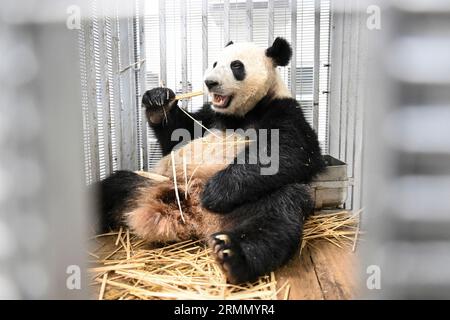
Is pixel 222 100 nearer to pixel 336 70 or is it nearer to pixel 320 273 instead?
pixel 336 70

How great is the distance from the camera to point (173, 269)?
159cm

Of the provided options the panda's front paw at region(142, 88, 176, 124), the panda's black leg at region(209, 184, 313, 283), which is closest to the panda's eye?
the panda's front paw at region(142, 88, 176, 124)

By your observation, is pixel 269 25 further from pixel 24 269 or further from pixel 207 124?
pixel 24 269

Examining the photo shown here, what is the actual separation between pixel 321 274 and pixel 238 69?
3.80 feet

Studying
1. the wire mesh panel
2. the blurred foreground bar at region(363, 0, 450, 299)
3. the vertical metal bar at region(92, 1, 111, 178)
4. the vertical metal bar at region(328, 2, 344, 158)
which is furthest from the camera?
the vertical metal bar at region(328, 2, 344, 158)

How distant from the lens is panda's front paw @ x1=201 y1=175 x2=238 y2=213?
1.73 meters

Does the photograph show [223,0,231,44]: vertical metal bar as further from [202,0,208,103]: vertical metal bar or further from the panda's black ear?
the panda's black ear

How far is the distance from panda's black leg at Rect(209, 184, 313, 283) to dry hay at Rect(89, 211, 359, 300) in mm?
71

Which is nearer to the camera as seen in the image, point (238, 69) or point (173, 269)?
point (173, 269)

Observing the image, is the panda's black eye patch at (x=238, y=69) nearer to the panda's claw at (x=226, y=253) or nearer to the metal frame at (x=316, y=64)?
the metal frame at (x=316, y=64)

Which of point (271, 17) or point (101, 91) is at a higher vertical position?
point (271, 17)

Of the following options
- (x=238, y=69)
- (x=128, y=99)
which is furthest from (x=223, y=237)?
(x=128, y=99)

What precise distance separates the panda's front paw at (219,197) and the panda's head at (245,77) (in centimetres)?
55

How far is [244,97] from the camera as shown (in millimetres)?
2141
